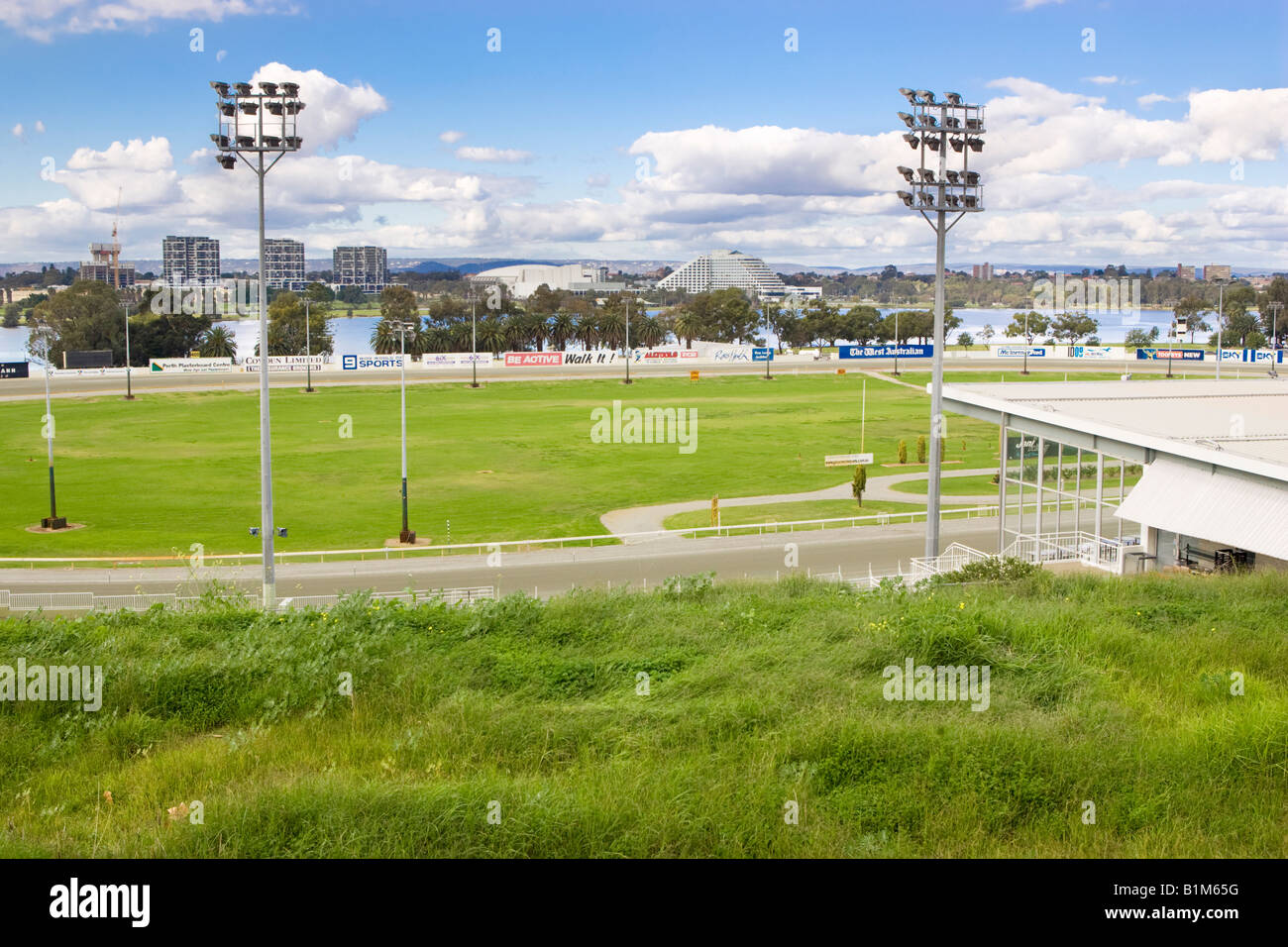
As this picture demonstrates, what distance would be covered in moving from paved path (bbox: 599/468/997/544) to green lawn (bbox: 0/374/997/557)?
1.01 meters

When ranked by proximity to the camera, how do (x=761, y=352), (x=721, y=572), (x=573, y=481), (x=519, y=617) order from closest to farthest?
(x=519, y=617)
(x=721, y=572)
(x=573, y=481)
(x=761, y=352)

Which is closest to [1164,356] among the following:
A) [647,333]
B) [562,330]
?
[647,333]

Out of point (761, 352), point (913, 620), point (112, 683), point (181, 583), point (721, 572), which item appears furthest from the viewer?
point (761, 352)

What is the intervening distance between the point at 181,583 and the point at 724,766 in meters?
22.1

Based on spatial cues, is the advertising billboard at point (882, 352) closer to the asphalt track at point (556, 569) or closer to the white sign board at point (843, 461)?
the white sign board at point (843, 461)

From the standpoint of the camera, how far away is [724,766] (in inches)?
360

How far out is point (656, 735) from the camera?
10.0m

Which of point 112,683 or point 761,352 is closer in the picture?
point 112,683

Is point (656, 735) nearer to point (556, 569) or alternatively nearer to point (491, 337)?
point (556, 569)

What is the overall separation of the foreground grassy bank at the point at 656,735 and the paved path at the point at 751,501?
22576 mm
